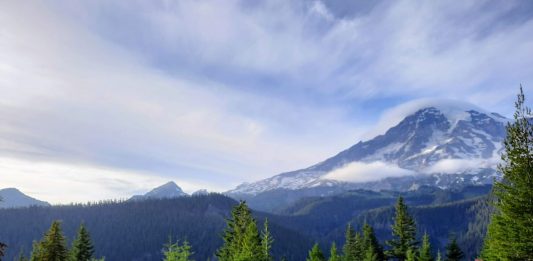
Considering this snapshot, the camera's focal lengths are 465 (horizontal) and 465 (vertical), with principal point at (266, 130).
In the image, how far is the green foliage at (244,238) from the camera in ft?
129

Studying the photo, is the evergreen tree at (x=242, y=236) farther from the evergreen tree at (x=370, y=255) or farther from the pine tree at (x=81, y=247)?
the evergreen tree at (x=370, y=255)

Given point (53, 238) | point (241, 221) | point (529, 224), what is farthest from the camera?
point (241, 221)

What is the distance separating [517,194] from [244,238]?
2519 cm

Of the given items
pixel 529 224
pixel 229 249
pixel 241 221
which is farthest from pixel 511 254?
pixel 229 249

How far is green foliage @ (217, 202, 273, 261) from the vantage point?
39.4 metres

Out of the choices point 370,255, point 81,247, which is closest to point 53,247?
point 81,247

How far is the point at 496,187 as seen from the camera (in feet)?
85.1

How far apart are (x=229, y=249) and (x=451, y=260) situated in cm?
3365

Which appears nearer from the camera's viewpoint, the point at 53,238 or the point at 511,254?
the point at 511,254

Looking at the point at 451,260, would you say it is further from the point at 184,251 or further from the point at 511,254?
the point at 184,251

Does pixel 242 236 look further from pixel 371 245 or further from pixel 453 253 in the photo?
pixel 453 253

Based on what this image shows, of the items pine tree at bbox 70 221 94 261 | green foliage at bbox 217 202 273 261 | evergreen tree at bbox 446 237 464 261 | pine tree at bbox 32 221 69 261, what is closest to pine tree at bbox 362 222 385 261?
evergreen tree at bbox 446 237 464 261

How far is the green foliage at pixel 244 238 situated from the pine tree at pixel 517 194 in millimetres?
18674

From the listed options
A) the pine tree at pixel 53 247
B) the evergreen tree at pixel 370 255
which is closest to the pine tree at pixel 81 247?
the pine tree at pixel 53 247
